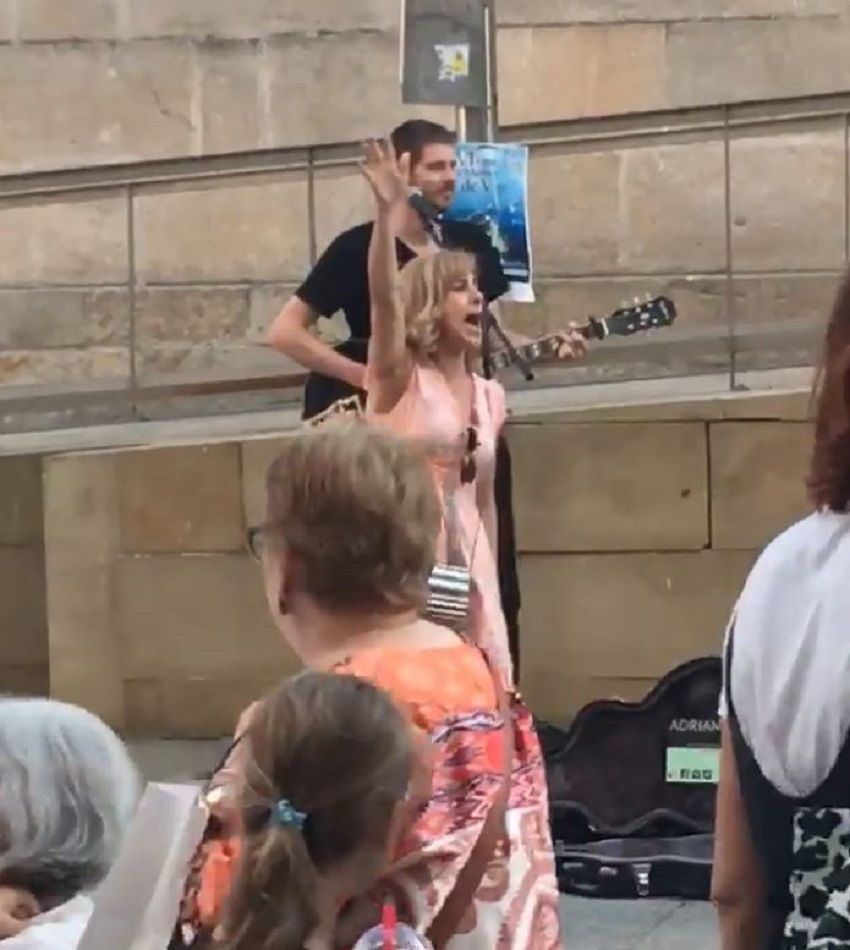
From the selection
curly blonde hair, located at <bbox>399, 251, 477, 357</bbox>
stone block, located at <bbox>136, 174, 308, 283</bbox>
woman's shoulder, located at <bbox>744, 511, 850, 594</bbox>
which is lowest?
woman's shoulder, located at <bbox>744, 511, 850, 594</bbox>

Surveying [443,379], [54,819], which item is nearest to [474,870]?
[54,819]

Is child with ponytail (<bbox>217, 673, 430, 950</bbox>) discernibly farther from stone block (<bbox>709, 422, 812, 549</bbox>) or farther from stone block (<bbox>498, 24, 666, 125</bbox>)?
stone block (<bbox>498, 24, 666, 125</bbox>)

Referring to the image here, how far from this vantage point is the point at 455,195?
6156 mm

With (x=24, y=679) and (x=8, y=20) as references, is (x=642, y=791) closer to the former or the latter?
(x=24, y=679)

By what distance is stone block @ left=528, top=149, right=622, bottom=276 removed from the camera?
862 centimetres

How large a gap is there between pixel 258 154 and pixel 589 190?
4.53 ft

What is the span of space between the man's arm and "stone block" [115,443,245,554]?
165cm

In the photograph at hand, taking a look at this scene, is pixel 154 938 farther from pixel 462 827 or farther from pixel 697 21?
pixel 697 21

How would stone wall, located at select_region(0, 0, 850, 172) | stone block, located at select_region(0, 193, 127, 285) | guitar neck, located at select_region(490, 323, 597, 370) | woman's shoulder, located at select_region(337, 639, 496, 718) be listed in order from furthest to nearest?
stone wall, located at select_region(0, 0, 850, 172) < stone block, located at select_region(0, 193, 127, 285) < guitar neck, located at select_region(490, 323, 597, 370) < woman's shoulder, located at select_region(337, 639, 496, 718)

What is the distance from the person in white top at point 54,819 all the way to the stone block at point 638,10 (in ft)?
26.1

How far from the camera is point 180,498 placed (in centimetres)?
813

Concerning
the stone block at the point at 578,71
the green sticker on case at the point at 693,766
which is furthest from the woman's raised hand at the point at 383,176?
the stone block at the point at 578,71

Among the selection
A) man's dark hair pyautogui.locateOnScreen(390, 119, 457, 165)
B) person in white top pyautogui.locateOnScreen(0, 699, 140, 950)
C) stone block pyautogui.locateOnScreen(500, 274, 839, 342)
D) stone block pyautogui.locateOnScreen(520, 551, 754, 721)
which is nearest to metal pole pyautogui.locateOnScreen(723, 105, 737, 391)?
stone block pyautogui.locateOnScreen(500, 274, 839, 342)

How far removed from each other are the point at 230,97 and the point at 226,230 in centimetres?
125
